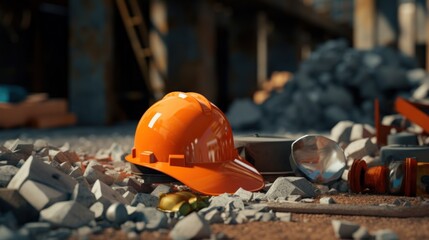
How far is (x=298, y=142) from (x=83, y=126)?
7.04 metres

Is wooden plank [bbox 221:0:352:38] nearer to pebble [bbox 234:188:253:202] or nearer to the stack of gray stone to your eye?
the stack of gray stone

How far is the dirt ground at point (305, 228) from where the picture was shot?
2.48m

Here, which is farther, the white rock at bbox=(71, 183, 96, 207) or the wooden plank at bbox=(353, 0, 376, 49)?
the wooden plank at bbox=(353, 0, 376, 49)

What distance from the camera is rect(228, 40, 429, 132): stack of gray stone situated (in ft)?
33.1

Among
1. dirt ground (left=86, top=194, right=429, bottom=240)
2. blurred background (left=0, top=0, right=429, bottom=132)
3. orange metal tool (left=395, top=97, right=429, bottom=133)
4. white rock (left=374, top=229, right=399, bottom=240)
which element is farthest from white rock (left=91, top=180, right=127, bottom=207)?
blurred background (left=0, top=0, right=429, bottom=132)

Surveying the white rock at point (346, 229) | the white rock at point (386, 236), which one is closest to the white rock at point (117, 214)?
the white rock at point (346, 229)

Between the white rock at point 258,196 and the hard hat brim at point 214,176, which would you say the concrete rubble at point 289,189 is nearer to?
the white rock at point 258,196

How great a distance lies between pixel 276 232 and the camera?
2.58 metres

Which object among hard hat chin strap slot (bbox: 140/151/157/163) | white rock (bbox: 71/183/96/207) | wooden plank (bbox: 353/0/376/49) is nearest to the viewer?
white rock (bbox: 71/183/96/207)

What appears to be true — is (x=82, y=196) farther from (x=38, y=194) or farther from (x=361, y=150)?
(x=361, y=150)

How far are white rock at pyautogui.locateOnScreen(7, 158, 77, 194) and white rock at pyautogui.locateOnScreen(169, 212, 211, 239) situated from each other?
0.79 metres

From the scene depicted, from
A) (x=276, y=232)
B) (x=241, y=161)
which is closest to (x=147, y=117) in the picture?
(x=241, y=161)

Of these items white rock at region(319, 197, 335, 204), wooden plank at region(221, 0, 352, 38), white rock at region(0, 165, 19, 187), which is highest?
wooden plank at region(221, 0, 352, 38)

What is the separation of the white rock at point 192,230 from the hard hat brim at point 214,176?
39.8 inches
